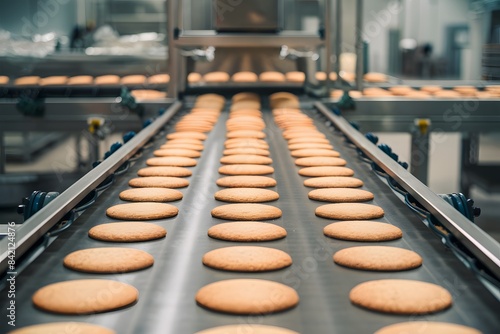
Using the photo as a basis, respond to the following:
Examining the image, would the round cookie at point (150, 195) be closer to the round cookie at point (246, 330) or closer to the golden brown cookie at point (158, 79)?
the round cookie at point (246, 330)

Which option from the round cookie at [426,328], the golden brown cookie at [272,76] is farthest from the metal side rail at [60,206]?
the golden brown cookie at [272,76]

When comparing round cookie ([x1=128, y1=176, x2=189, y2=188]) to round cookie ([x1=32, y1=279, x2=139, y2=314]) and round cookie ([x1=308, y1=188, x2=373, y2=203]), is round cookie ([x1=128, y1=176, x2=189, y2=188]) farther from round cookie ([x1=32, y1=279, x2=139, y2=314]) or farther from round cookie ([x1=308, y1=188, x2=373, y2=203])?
round cookie ([x1=32, y1=279, x2=139, y2=314])

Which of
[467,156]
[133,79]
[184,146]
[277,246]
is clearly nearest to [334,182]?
[277,246]

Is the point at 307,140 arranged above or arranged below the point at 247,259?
above

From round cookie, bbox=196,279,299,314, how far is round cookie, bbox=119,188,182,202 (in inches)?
31.5

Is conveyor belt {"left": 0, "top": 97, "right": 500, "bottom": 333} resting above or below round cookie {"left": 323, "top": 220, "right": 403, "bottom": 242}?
below

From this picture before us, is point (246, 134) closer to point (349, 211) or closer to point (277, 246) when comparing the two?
point (349, 211)

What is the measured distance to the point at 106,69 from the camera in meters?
4.77

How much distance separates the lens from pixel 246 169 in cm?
249

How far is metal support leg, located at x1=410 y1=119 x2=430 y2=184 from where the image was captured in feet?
13.2

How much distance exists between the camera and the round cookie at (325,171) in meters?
2.44

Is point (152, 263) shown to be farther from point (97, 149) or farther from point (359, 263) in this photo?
point (97, 149)

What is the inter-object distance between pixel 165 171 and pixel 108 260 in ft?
3.37

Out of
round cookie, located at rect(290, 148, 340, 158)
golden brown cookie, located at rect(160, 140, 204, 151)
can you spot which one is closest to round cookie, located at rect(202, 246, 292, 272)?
round cookie, located at rect(290, 148, 340, 158)
